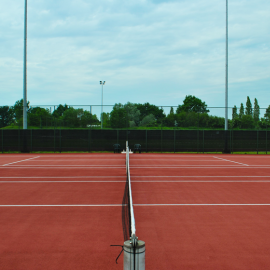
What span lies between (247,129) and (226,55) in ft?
22.4

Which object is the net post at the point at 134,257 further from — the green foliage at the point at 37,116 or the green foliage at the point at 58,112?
the green foliage at the point at 37,116

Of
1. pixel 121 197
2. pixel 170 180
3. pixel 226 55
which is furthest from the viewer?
pixel 226 55

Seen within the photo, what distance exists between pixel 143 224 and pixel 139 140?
1895cm

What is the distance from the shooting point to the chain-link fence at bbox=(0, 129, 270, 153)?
24.3m

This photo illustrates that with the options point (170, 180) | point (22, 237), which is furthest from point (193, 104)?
point (22, 237)

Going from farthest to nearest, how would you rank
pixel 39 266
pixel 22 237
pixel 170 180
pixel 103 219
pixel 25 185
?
pixel 170 180, pixel 25 185, pixel 103 219, pixel 22 237, pixel 39 266

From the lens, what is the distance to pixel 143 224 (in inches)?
215

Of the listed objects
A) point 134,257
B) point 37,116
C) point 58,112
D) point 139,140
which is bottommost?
point 134,257

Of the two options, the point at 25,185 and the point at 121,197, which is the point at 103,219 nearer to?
the point at 121,197

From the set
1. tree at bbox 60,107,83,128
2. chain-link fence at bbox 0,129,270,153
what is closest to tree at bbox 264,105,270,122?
chain-link fence at bbox 0,129,270,153

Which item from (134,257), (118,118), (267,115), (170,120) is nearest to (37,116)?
(118,118)

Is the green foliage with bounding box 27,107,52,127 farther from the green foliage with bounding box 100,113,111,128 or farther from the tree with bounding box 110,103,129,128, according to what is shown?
the tree with bounding box 110,103,129,128

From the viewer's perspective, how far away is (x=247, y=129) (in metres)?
24.8

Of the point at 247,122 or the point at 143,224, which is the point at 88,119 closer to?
the point at 247,122
